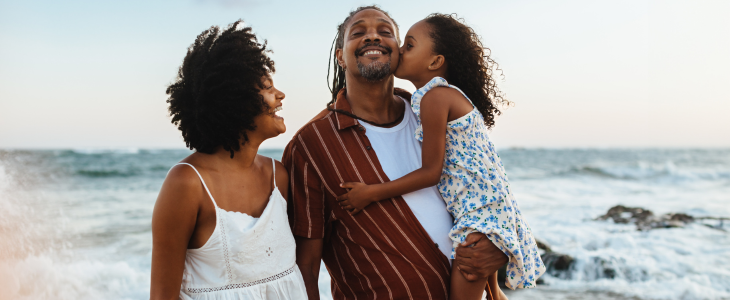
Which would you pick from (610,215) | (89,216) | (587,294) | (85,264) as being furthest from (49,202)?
(610,215)

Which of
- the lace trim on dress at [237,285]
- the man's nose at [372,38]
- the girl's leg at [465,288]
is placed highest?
the man's nose at [372,38]

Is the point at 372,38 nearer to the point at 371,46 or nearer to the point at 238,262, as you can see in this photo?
the point at 371,46

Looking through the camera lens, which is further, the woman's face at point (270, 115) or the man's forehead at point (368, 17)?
the man's forehead at point (368, 17)

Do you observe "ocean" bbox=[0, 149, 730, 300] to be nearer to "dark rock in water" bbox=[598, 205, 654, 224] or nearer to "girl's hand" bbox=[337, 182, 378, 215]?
"dark rock in water" bbox=[598, 205, 654, 224]

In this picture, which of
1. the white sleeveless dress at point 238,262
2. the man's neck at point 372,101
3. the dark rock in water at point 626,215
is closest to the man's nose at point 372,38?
the man's neck at point 372,101

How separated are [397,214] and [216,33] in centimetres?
121

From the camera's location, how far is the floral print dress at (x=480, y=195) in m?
2.49

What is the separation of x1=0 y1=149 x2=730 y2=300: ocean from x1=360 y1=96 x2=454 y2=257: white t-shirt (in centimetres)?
368

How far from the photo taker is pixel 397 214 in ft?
8.62

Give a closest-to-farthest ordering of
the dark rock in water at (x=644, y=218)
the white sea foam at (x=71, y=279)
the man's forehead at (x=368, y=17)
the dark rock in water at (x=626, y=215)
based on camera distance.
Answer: the man's forehead at (x=368, y=17), the white sea foam at (x=71, y=279), the dark rock in water at (x=644, y=218), the dark rock in water at (x=626, y=215)

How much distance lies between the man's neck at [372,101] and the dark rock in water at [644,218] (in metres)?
7.97

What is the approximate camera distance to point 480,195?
2512mm

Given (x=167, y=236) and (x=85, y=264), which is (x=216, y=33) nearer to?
(x=167, y=236)

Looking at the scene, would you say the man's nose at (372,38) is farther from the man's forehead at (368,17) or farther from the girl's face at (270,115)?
the girl's face at (270,115)
